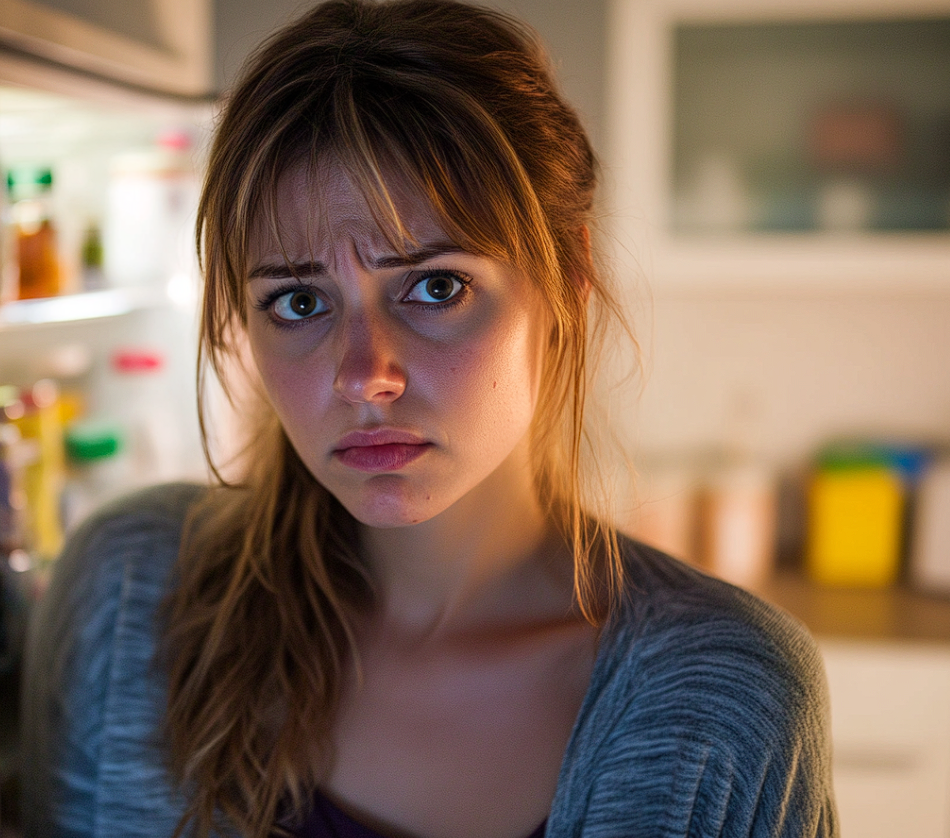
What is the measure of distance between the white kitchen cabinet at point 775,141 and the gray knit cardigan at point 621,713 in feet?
3.82

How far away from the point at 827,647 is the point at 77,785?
141 centimetres

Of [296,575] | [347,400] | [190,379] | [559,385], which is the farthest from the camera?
[190,379]

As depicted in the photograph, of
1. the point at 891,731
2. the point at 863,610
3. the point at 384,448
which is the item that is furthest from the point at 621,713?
the point at 863,610

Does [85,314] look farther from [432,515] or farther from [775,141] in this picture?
[775,141]

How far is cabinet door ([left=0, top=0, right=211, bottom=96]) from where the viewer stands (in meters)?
0.92

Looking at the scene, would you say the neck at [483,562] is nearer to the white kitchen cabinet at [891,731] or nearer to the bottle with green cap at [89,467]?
the bottle with green cap at [89,467]

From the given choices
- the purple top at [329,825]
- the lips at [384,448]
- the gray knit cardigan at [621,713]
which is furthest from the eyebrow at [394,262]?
the purple top at [329,825]

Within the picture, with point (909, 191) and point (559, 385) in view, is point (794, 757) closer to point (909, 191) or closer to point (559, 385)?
point (559, 385)

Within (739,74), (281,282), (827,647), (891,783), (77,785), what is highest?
(739,74)

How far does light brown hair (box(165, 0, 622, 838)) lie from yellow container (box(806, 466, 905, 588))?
4.50 feet

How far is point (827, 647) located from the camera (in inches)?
70.3

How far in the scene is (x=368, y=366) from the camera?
0.71 metres

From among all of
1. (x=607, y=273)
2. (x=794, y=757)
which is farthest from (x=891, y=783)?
(x=607, y=273)

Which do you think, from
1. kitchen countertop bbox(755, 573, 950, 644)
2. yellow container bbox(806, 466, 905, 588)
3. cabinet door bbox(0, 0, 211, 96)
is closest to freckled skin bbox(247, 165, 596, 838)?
cabinet door bbox(0, 0, 211, 96)
